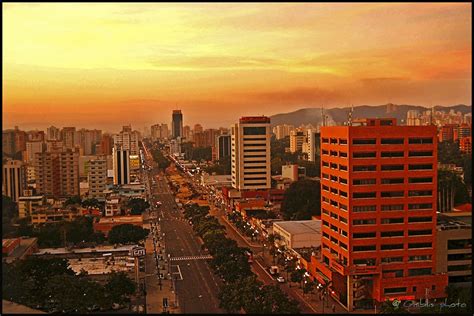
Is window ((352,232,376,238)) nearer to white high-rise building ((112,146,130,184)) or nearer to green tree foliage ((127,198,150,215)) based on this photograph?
green tree foliage ((127,198,150,215))

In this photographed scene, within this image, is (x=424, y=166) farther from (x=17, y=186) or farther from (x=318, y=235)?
(x=17, y=186)

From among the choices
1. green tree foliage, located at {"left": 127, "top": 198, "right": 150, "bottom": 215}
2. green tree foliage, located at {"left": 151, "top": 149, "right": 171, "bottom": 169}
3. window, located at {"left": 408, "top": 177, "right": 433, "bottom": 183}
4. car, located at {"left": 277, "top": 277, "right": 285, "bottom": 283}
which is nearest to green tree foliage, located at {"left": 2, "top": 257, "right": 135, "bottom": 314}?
car, located at {"left": 277, "top": 277, "right": 285, "bottom": 283}

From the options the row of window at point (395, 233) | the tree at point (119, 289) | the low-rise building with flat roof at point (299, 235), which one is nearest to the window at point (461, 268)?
the row of window at point (395, 233)

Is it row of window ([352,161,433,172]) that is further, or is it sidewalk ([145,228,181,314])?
row of window ([352,161,433,172])

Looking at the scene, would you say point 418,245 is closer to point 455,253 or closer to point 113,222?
point 455,253

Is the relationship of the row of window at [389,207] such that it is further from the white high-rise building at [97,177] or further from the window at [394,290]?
the white high-rise building at [97,177]

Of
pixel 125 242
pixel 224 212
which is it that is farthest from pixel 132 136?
pixel 125 242
